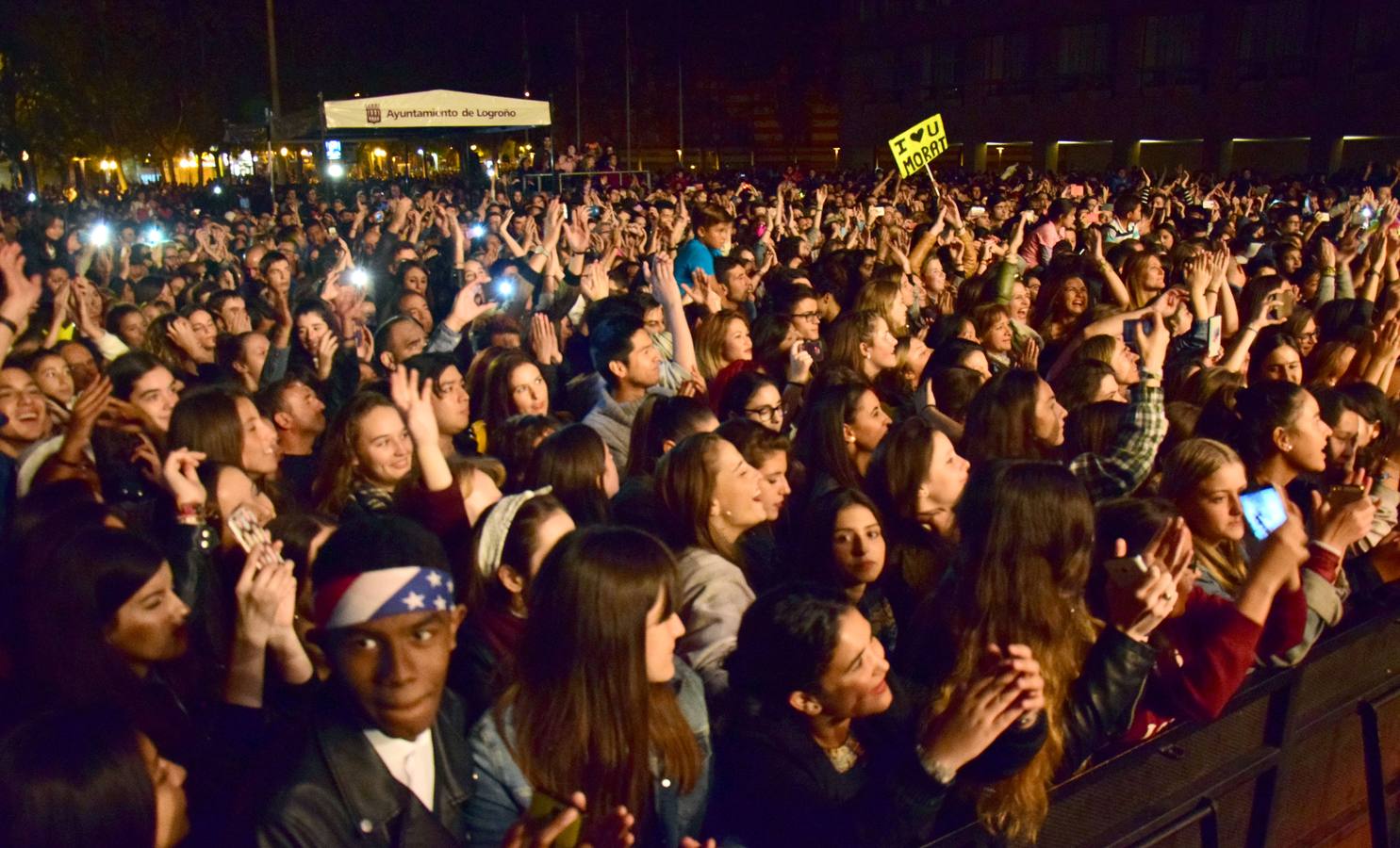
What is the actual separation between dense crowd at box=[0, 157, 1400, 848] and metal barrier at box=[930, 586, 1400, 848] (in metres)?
0.11

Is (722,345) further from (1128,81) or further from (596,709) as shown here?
(1128,81)

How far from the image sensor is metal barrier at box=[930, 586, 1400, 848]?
2.86 metres

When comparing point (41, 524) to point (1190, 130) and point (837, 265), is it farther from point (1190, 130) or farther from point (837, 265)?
point (1190, 130)

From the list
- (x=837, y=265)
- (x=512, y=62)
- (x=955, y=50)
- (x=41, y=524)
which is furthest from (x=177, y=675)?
(x=512, y=62)

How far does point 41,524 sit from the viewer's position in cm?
348

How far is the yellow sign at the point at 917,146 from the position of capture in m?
12.6

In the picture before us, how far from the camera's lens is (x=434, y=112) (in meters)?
19.1

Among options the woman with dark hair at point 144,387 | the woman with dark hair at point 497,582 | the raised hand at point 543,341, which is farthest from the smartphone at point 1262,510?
the woman with dark hair at point 144,387

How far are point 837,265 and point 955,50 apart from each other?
37605mm

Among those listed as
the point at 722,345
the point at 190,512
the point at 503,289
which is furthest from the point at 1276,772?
the point at 503,289

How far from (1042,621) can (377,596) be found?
1.57 metres

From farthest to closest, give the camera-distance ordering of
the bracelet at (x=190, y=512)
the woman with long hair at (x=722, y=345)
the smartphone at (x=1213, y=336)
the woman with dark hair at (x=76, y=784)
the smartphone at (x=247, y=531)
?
the smartphone at (x=1213, y=336) < the woman with long hair at (x=722, y=345) < the bracelet at (x=190, y=512) < the smartphone at (x=247, y=531) < the woman with dark hair at (x=76, y=784)

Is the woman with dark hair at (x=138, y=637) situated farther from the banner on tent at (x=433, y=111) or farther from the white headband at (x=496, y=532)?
the banner on tent at (x=433, y=111)

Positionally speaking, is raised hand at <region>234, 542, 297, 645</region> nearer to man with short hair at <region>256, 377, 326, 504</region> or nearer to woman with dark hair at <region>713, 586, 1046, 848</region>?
woman with dark hair at <region>713, 586, 1046, 848</region>
